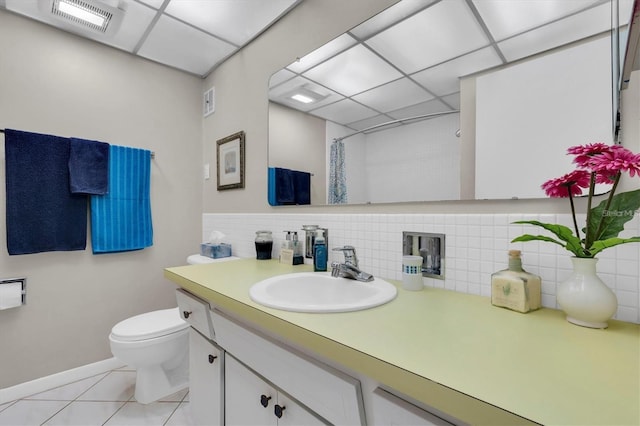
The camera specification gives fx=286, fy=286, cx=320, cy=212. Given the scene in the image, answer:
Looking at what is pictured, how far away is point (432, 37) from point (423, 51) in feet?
0.17

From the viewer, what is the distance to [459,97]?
1.00 meters

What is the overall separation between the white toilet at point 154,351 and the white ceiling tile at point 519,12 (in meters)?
1.97

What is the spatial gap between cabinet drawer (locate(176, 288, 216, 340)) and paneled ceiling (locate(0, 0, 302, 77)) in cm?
155

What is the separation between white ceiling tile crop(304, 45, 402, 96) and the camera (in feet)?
4.03

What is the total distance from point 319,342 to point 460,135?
831mm

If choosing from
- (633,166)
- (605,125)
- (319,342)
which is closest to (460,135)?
(605,125)

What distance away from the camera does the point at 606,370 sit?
48 centimetres

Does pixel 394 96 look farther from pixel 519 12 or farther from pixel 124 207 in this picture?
pixel 124 207

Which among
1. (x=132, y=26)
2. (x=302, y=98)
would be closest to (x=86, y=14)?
(x=132, y=26)

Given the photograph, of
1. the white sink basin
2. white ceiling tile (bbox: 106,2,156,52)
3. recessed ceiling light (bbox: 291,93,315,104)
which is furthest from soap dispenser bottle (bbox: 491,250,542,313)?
white ceiling tile (bbox: 106,2,156,52)

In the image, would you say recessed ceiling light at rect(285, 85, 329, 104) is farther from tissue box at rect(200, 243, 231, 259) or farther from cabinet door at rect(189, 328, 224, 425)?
cabinet door at rect(189, 328, 224, 425)

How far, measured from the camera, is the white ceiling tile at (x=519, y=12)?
0.80m

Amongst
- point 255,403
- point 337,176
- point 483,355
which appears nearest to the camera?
point 483,355

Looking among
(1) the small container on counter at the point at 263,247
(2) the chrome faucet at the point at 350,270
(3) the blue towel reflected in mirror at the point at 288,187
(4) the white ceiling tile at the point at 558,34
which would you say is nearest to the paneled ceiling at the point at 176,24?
(3) the blue towel reflected in mirror at the point at 288,187
